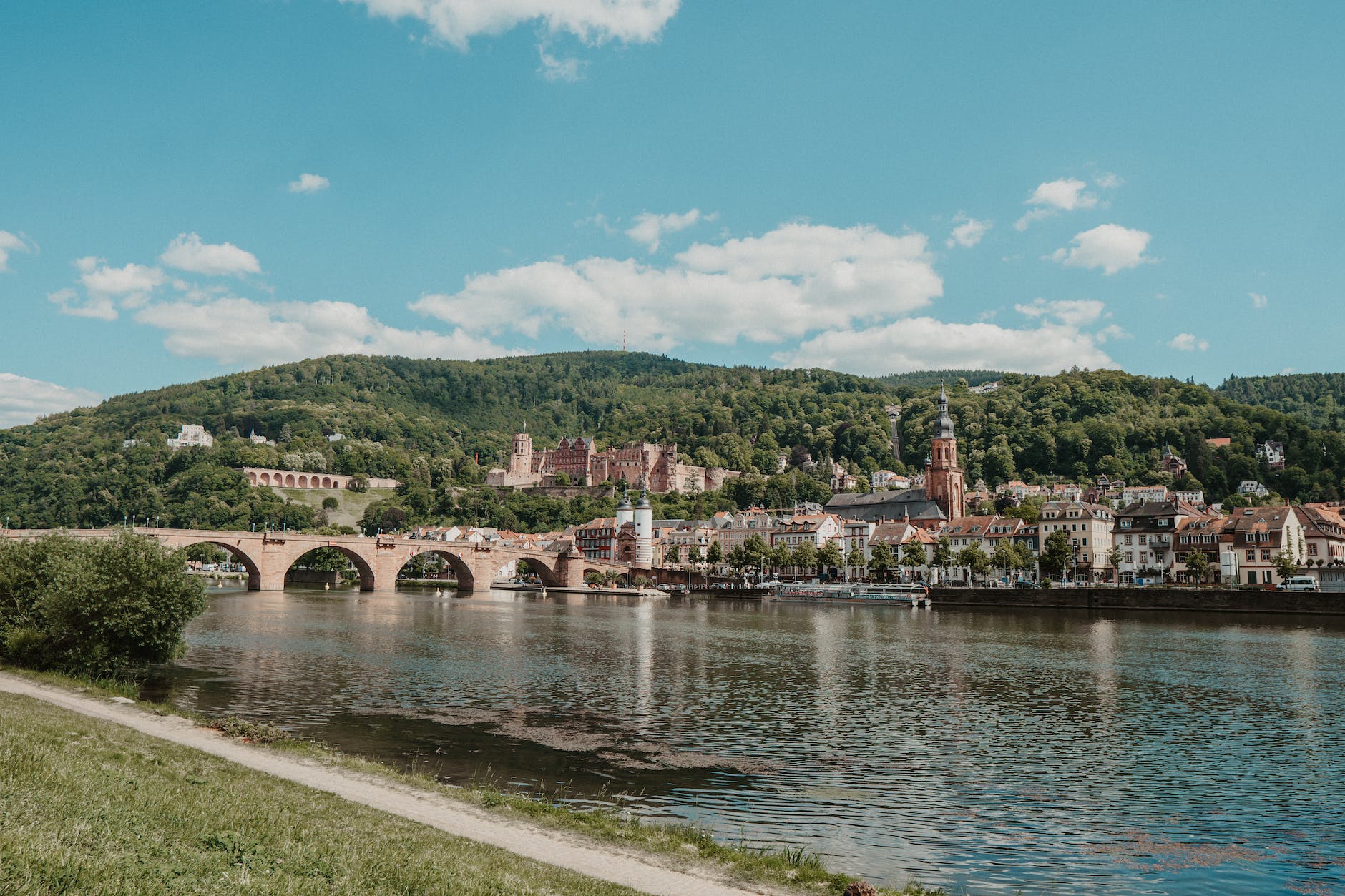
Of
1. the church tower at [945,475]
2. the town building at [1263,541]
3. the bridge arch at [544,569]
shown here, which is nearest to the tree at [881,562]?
the town building at [1263,541]

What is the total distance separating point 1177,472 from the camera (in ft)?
497

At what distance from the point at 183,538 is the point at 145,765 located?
230 ft

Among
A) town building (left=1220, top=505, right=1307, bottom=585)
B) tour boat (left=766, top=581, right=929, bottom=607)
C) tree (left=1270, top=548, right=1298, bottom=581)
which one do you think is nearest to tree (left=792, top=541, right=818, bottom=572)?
tour boat (left=766, top=581, right=929, bottom=607)

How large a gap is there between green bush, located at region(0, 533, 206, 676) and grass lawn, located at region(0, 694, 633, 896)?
533 inches

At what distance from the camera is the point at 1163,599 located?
73750 millimetres

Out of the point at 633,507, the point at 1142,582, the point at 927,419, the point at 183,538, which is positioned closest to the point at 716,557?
the point at 633,507

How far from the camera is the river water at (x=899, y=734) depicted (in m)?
14.6

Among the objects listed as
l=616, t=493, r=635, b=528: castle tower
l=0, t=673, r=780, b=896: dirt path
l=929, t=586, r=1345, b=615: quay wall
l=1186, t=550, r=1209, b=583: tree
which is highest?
l=616, t=493, r=635, b=528: castle tower

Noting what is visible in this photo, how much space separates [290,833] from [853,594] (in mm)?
94129

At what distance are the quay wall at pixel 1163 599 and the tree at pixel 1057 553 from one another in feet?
29.4

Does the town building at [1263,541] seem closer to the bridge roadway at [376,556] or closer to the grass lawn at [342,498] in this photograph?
the bridge roadway at [376,556]

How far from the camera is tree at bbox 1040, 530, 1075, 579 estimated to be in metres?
91.6

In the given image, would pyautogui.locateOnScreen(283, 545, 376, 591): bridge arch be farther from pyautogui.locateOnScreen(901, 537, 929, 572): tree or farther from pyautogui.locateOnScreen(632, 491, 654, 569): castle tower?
pyautogui.locateOnScreen(901, 537, 929, 572): tree

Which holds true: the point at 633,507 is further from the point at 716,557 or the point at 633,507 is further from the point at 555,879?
the point at 555,879
